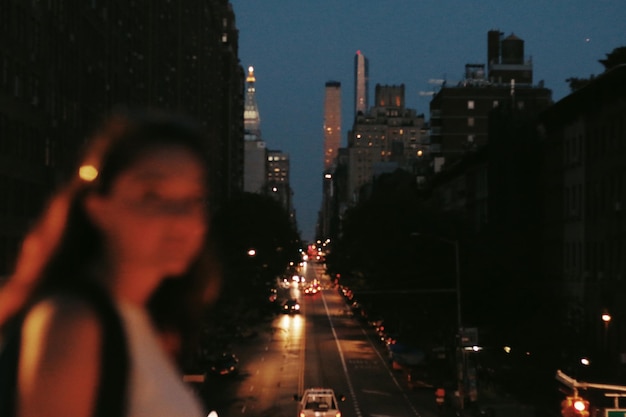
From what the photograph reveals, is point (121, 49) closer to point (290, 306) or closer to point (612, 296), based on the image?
point (612, 296)

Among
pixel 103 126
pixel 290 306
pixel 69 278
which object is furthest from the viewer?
pixel 290 306

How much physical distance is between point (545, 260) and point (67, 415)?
223ft

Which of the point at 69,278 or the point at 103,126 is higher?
the point at 103,126

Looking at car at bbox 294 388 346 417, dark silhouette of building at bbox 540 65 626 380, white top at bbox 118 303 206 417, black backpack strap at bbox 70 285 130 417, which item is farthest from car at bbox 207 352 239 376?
black backpack strap at bbox 70 285 130 417

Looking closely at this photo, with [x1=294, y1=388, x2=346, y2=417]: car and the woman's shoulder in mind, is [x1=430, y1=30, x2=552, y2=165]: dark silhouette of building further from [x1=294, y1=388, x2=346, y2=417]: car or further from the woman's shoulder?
the woman's shoulder

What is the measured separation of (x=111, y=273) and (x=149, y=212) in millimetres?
141

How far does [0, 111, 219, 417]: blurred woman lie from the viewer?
209cm

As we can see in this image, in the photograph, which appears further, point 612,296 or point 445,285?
point 445,285

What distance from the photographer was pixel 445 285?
229 ft

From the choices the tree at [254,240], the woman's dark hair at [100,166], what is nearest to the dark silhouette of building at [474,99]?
the tree at [254,240]

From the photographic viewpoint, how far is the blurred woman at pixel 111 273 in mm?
2094

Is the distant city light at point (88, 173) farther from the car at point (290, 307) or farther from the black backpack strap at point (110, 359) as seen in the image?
the car at point (290, 307)

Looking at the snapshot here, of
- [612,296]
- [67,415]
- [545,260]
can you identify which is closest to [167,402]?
[67,415]

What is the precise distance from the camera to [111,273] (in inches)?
92.4
